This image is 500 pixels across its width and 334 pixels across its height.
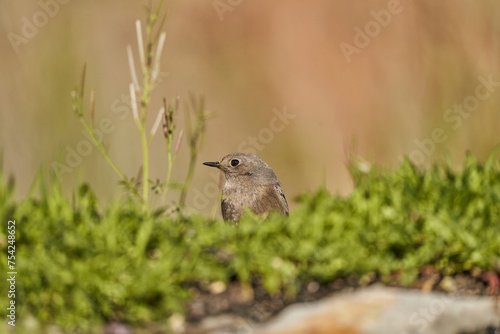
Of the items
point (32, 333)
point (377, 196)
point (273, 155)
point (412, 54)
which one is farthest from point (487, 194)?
point (273, 155)

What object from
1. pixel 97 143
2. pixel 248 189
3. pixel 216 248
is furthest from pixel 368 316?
pixel 248 189

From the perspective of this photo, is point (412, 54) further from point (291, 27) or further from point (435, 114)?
point (291, 27)

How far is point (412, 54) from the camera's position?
6.75m

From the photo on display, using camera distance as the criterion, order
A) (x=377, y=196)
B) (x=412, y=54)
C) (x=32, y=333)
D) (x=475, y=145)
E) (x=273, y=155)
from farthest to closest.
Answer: (x=273, y=155) → (x=412, y=54) → (x=475, y=145) → (x=377, y=196) → (x=32, y=333)

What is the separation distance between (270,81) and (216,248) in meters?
5.58

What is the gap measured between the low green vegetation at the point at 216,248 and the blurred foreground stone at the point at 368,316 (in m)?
0.13

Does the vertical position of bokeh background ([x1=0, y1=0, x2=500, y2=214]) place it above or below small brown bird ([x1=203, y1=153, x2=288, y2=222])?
above

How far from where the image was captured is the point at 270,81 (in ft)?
29.0

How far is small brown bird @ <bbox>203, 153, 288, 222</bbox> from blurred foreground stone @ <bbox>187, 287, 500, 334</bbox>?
8.43 feet

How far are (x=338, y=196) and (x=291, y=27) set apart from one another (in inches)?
222

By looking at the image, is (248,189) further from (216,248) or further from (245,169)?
(216,248)

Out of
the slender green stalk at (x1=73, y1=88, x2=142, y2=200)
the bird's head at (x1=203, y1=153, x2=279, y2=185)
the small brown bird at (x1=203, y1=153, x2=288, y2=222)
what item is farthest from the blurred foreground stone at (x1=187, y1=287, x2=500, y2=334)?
the bird's head at (x1=203, y1=153, x2=279, y2=185)

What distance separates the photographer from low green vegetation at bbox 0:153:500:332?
318 cm

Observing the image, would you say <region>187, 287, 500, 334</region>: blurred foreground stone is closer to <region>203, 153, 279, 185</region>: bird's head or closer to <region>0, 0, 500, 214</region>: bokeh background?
<region>0, 0, 500, 214</region>: bokeh background
